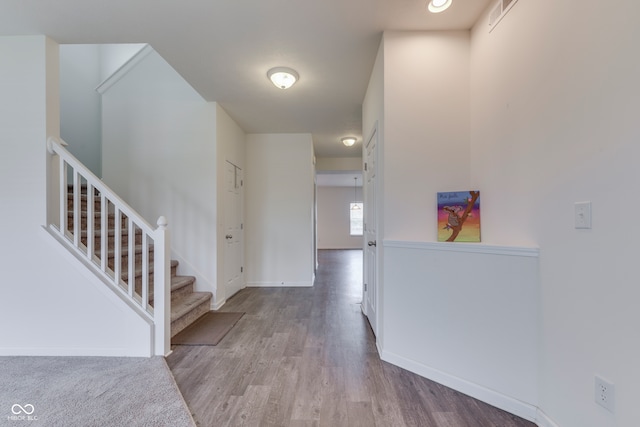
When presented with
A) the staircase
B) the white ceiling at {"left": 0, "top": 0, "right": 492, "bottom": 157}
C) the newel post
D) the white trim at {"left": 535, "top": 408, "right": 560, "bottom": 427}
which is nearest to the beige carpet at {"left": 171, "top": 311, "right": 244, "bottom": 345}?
the staircase

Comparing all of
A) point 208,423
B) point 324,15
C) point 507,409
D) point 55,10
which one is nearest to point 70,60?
point 55,10

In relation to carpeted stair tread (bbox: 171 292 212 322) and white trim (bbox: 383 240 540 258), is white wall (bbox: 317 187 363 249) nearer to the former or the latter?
carpeted stair tread (bbox: 171 292 212 322)

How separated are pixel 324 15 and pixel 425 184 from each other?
4.66 ft

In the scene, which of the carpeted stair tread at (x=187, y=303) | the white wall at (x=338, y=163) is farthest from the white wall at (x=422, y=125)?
the white wall at (x=338, y=163)

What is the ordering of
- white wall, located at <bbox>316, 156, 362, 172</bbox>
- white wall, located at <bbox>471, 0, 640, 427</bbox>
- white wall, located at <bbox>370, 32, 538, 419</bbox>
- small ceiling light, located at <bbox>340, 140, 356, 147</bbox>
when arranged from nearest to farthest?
white wall, located at <bbox>471, 0, 640, 427</bbox>, white wall, located at <bbox>370, 32, 538, 419</bbox>, small ceiling light, located at <bbox>340, 140, 356, 147</bbox>, white wall, located at <bbox>316, 156, 362, 172</bbox>

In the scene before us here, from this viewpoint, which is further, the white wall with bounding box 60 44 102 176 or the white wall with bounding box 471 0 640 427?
the white wall with bounding box 60 44 102 176

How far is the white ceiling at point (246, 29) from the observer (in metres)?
1.96

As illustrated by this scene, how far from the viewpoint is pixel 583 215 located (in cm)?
129

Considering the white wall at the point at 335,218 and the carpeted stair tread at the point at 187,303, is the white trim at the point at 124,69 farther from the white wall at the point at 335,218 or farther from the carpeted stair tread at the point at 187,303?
the white wall at the point at 335,218

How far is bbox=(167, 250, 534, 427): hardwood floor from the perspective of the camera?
159cm

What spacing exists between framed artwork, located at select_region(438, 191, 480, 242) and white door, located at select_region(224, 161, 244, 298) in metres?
2.79

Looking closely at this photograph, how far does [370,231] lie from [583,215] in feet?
6.01

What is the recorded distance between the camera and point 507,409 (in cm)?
164

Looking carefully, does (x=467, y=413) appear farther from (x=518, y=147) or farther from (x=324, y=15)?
(x=324, y=15)
